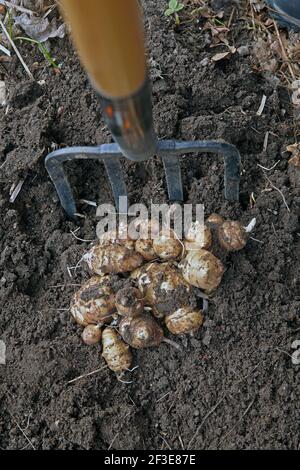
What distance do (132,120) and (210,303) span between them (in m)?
0.77

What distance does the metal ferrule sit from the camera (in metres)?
1.32

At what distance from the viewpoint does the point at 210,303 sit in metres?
1.90

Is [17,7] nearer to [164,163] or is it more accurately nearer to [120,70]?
[164,163]

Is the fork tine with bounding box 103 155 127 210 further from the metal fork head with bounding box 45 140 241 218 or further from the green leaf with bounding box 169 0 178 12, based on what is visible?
the green leaf with bounding box 169 0 178 12

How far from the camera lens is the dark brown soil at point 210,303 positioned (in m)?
1.79

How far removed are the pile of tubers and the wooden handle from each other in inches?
27.5

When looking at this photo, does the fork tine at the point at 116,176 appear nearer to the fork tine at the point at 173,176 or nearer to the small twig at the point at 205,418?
the fork tine at the point at 173,176

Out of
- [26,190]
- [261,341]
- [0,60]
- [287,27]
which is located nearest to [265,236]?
[261,341]

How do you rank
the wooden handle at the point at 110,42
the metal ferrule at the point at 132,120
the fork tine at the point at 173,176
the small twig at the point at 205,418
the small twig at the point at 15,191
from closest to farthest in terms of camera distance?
the wooden handle at the point at 110,42 < the metal ferrule at the point at 132,120 < the small twig at the point at 205,418 < the fork tine at the point at 173,176 < the small twig at the point at 15,191

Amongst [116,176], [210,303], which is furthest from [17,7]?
[210,303]

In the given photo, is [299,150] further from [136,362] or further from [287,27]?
[136,362]

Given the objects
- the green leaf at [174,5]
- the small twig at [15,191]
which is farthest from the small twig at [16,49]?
the green leaf at [174,5]

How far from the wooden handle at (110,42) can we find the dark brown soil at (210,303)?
33.5 inches

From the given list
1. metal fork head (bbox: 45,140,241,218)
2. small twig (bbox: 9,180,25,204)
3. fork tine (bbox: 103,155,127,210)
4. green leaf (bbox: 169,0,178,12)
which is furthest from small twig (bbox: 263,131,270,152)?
small twig (bbox: 9,180,25,204)
